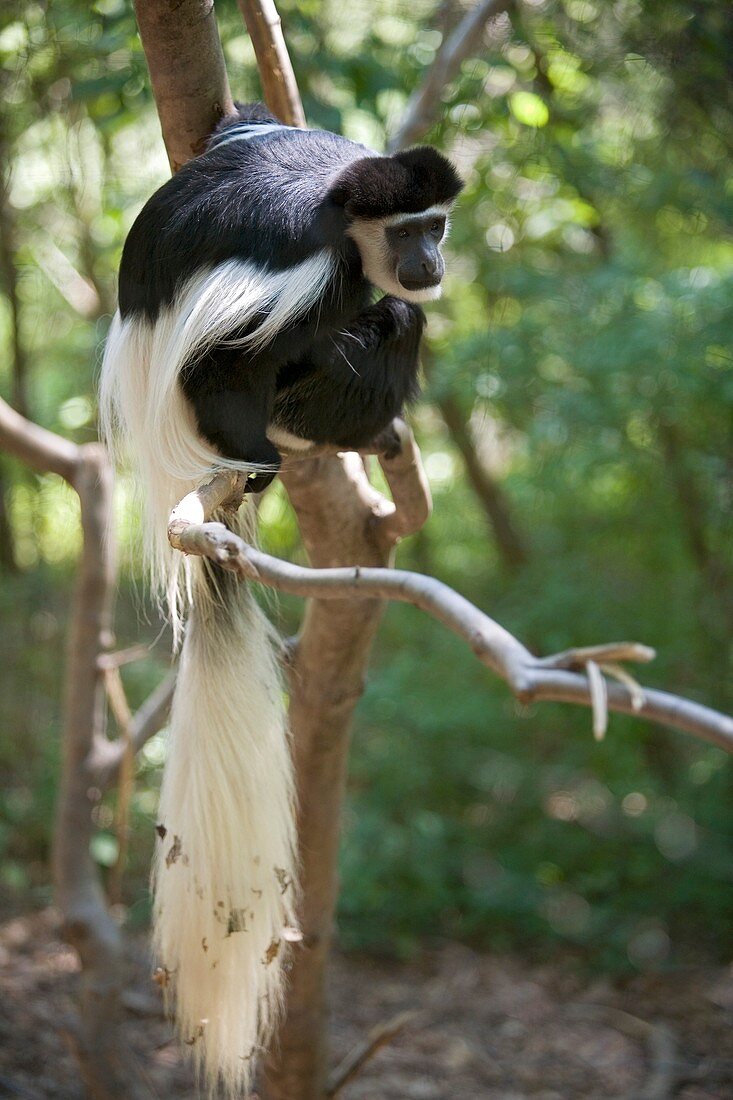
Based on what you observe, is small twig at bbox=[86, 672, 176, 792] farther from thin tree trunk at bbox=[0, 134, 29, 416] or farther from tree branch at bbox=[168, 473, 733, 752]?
thin tree trunk at bbox=[0, 134, 29, 416]

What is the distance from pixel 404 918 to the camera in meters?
3.19

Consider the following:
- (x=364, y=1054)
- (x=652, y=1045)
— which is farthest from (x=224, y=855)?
(x=652, y=1045)

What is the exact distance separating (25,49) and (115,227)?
3.65 ft

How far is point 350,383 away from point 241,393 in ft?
0.65

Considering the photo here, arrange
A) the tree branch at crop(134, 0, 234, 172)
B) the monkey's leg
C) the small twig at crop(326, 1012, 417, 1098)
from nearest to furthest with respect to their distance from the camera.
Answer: the tree branch at crop(134, 0, 234, 172) → the monkey's leg → the small twig at crop(326, 1012, 417, 1098)

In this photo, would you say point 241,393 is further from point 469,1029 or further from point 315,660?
point 469,1029

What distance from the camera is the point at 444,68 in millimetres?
2008

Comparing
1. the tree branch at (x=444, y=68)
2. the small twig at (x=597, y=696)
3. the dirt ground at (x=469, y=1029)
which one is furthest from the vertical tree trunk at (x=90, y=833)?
the small twig at (x=597, y=696)

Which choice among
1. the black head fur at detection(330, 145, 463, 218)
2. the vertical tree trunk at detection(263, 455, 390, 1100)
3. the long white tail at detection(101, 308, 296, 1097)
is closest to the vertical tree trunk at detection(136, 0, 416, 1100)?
the vertical tree trunk at detection(263, 455, 390, 1100)

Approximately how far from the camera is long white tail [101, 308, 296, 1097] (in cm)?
153

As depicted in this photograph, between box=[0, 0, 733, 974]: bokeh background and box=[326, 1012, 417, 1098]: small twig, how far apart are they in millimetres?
1039

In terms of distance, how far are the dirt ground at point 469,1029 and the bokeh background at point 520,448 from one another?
0.11 metres

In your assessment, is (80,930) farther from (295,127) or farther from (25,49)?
(25,49)

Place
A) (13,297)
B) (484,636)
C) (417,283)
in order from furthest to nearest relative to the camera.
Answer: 1. (13,297)
2. (417,283)
3. (484,636)
